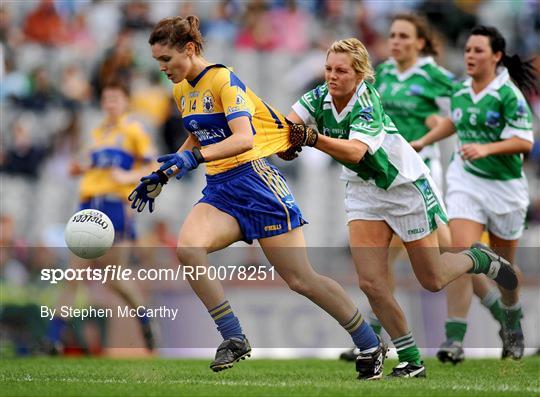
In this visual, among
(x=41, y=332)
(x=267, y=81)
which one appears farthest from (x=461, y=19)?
(x=41, y=332)

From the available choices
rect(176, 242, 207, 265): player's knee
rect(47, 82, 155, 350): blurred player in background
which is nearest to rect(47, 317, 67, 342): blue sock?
rect(47, 82, 155, 350): blurred player in background

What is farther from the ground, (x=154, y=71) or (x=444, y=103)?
(x=154, y=71)

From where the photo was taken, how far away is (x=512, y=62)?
965 centimetres

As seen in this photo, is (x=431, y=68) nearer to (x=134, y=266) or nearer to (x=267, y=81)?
(x=134, y=266)

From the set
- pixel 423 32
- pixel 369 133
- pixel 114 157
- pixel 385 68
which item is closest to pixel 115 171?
pixel 114 157

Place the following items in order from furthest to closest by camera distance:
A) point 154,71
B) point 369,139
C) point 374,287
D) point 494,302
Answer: point 154,71 → point 494,302 → point 374,287 → point 369,139

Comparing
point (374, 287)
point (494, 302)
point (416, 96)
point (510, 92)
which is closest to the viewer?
point (374, 287)

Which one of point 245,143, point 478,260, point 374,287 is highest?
point 245,143

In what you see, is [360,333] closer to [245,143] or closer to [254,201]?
[254,201]

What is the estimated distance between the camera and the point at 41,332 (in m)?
11.9

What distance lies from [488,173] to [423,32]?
58.8 inches

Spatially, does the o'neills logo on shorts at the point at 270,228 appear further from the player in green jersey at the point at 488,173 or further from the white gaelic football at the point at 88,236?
the player in green jersey at the point at 488,173

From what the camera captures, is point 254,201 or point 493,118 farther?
point 493,118

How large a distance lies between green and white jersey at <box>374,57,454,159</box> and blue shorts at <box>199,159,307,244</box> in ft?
9.78
